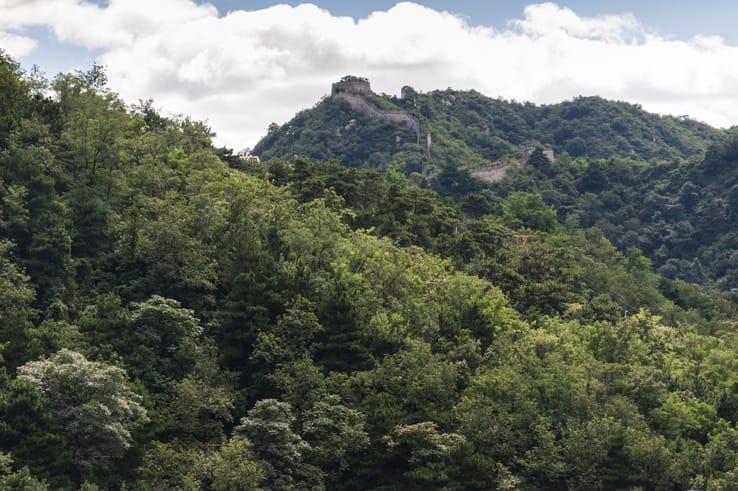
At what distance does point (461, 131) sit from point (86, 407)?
414 feet

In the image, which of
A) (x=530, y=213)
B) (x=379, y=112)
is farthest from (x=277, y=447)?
(x=379, y=112)

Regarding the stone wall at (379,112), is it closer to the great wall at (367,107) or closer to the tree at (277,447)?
the great wall at (367,107)

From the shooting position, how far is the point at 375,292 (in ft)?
158

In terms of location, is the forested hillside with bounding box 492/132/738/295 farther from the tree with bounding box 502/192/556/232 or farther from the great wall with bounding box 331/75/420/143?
the great wall with bounding box 331/75/420/143

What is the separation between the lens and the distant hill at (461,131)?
138m

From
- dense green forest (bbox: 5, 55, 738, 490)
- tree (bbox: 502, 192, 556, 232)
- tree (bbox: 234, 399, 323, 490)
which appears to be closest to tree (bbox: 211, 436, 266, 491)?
dense green forest (bbox: 5, 55, 738, 490)

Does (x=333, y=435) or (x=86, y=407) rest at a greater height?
(x=86, y=407)

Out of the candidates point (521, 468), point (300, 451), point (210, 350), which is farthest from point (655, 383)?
point (210, 350)

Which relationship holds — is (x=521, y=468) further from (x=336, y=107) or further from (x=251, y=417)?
(x=336, y=107)

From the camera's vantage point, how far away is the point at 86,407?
3316cm

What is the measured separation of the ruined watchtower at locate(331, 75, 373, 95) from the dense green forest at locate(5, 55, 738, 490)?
297 feet

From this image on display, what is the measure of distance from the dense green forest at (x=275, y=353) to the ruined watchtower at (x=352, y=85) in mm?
90560

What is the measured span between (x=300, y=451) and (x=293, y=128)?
367 feet

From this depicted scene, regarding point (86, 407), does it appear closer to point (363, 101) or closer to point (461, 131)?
point (363, 101)
